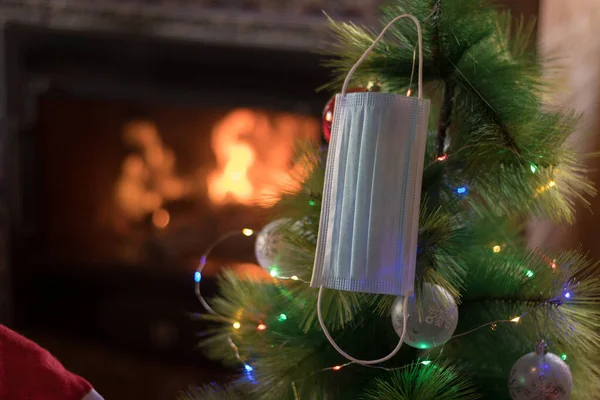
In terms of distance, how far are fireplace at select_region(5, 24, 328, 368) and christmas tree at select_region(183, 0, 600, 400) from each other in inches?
35.4

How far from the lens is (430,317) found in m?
0.69

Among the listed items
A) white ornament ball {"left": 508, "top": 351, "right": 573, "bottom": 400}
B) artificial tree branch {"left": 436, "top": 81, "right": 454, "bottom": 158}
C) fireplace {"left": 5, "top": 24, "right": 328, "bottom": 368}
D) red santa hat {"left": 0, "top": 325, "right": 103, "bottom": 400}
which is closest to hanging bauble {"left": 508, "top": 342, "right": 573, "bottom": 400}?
white ornament ball {"left": 508, "top": 351, "right": 573, "bottom": 400}

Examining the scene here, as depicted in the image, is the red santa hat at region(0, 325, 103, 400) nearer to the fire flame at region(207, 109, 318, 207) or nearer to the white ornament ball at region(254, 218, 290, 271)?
the white ornament ball at region(254, 218, 290, 271)

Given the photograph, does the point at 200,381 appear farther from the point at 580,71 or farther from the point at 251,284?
the point at 580,71

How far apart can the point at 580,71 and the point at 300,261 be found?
2.04 feet

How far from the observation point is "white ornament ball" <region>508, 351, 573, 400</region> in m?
0.71

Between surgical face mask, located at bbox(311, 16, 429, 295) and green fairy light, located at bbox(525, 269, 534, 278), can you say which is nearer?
surgical face mask, located at bbox(311, 16, 429, 295)

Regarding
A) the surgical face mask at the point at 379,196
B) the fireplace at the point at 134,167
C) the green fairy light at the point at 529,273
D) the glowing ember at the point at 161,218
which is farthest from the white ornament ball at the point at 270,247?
the glowing ember at the point at 161,218

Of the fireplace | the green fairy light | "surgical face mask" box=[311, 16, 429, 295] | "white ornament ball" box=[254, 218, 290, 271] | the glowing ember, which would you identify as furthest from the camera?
the glowing ember

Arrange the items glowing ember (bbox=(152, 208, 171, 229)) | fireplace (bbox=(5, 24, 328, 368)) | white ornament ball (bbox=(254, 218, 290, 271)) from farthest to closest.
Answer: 1. glowing ember (bbox=(152, 208, 171, 229))
2. fireplace (bbox=(5, 24, 328, 368))
3. white ornament ball (bbox=(254, 218, 290, 271))

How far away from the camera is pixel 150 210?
184 cm

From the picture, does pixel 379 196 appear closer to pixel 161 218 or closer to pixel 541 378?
pixel 541 378

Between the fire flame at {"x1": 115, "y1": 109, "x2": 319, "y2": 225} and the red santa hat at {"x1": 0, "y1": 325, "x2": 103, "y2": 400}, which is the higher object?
the fire flame at {"x1": 115, "y1": 109, "x2": 319, "y2": 225}

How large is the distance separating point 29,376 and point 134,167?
1.18 metres
